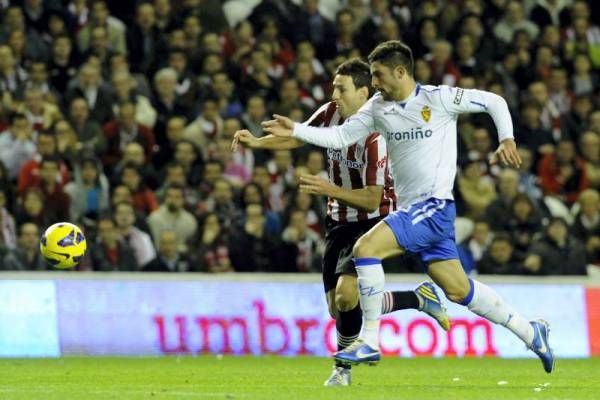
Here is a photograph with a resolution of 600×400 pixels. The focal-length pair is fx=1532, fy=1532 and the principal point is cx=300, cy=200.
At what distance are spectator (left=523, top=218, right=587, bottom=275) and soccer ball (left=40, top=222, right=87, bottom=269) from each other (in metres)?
6.83

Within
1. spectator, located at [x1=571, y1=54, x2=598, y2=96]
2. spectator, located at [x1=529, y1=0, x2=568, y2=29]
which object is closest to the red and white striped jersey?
spectator, located at [x1=571, y1=54, x2=598, y2=96]

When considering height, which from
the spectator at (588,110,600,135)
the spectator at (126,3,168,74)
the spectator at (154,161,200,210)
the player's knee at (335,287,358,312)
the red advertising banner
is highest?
the spectator at (126,3,168,74)

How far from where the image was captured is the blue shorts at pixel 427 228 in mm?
10406

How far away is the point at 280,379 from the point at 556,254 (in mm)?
7030

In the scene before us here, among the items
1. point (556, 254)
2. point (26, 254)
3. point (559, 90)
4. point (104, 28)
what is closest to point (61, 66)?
point (104, 28)

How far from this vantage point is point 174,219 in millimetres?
17719

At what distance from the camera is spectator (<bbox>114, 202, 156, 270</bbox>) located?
1711cm

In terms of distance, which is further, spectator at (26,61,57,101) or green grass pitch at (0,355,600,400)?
spectator at (26,61,57,101)

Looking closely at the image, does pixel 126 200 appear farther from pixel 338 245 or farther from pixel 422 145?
pixel 422 145

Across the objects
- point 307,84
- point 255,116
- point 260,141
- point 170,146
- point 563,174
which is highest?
point 307,84

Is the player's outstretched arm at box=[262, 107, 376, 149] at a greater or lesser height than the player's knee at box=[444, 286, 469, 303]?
greater

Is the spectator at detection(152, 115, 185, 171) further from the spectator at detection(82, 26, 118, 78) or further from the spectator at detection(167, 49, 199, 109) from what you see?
the spectator at detection(82, 26, 118, 78)

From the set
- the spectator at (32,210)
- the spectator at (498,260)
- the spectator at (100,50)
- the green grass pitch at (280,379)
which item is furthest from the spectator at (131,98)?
the spectator at (498,260)

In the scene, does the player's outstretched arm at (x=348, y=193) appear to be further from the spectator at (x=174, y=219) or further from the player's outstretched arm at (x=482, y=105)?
the spectator at (x=174, y=219)
